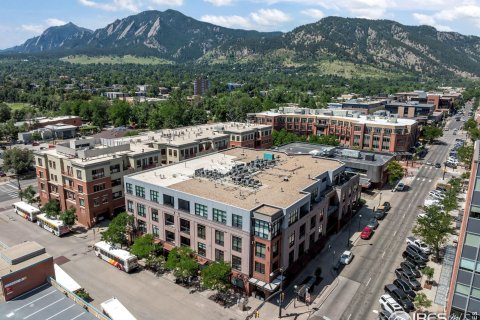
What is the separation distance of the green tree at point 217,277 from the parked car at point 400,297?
2669 cm

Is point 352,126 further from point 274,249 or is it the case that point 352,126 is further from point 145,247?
point 145,247

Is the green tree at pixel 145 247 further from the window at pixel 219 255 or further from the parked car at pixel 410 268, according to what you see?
the parked car at pixel 410 268

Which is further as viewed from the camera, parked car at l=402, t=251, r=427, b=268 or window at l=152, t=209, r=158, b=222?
window at l=152, t=209, r=158, b=222

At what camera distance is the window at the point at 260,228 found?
2174 inches

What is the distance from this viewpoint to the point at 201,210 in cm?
6147

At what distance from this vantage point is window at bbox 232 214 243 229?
187 ft

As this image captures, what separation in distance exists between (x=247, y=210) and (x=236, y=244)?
690 cm

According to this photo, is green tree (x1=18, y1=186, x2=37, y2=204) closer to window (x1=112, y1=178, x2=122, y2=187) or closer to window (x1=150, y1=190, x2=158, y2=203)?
window (x1=112, y1=178, x2=122, y2=187)

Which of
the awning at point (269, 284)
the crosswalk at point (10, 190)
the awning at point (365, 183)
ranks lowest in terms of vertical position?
the crosswalk at point (10, 190)

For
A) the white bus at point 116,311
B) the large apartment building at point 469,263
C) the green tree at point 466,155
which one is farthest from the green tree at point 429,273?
the green tree at point 466,155

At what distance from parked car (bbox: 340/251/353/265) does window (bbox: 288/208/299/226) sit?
14854 millimetres

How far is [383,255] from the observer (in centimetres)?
7206

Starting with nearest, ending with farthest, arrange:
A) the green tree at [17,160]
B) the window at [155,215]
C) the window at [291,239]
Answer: the window at [291,239], the window at [155,215], the green tree at [17,160]

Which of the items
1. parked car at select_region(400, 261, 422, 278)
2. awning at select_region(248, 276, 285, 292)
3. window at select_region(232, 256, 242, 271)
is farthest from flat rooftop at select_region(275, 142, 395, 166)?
awning at select_region(248, 276, 285, 292)
